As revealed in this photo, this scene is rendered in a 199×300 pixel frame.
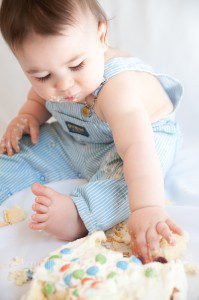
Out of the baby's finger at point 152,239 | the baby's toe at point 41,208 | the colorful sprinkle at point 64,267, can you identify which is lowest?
the baby's finger at point 152,239

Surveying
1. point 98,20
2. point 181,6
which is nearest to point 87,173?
point 98,20

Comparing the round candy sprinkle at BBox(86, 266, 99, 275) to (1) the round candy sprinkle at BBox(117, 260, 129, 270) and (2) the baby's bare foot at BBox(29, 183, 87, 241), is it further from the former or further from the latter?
(2) the baby's bare foot at BBox(29, 183, 87, 241)

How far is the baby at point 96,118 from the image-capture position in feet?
2.57

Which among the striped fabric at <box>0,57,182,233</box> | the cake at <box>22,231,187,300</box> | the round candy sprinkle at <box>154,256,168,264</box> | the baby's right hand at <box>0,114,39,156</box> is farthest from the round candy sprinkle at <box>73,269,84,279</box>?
the baby's right hand at <box>0,114,39,156</box>

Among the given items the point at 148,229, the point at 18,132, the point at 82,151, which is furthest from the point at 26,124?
the point at 148,229

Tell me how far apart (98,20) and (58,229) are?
0.36 m

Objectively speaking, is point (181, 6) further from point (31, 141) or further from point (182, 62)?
point (31, 141)

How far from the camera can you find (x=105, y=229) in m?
0.83

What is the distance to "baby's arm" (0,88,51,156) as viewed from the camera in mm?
1104

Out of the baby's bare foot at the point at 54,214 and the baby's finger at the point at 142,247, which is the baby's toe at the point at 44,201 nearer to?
the baby's bare foot at the point at 54,214

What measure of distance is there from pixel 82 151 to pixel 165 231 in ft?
1.31

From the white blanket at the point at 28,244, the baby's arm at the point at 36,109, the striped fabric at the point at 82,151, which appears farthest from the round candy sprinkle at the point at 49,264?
the baby's arm at the point at 36,109

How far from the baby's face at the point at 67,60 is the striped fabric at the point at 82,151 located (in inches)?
2.3

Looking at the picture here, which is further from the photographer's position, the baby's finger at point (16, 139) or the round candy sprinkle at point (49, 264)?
the baby's finger at point (16, 139)
